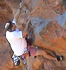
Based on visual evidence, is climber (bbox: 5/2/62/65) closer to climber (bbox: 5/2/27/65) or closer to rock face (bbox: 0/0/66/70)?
climber (bbox: 5/2/27/65)

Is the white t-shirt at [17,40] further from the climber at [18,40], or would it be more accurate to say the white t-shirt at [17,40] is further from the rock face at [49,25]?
the rock face at [49,25]

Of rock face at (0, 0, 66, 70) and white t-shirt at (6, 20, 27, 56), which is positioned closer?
rock face at (0, 0, 66, 70)

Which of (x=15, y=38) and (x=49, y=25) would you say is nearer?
(x=49, y=25)

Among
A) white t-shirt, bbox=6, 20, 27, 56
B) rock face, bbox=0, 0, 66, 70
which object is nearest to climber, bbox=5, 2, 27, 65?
white t-shirt, bbox=6, 20, 27, 56

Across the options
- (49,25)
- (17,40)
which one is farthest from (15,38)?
(49,25)

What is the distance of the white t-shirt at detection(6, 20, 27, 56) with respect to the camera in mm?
2793

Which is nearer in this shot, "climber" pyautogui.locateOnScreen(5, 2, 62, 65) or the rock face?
the rock face

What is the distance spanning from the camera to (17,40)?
284cm

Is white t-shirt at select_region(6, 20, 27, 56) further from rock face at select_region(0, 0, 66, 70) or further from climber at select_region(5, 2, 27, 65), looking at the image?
rock face at select_region(0, 0, 66, 70)

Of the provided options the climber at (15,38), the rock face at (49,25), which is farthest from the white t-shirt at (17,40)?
the rock face at (49,25)

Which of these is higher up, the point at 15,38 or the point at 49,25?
the point at 49,25

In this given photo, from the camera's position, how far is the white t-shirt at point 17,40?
2.79 meters

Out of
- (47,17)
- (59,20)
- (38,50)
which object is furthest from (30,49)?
(59,20)

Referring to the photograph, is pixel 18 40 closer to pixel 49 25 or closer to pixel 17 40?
pixel 17 40
